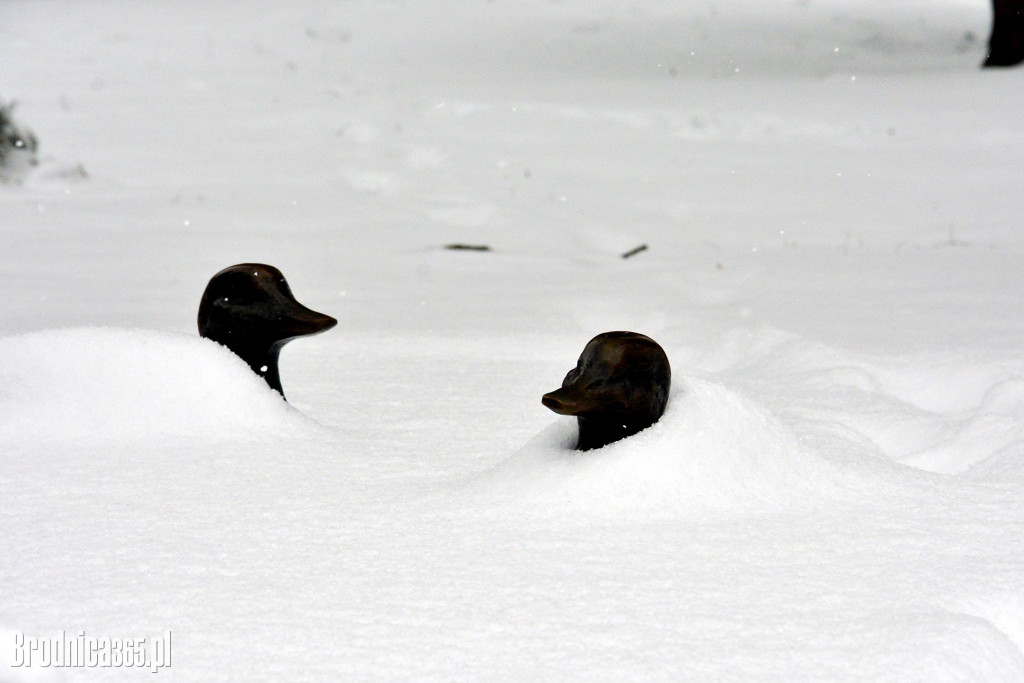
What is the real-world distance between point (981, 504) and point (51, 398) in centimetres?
174

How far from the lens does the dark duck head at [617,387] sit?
1736 millimetres

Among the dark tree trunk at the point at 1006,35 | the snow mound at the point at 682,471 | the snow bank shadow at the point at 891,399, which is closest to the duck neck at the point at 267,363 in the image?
the snow mound at the point at 682,471

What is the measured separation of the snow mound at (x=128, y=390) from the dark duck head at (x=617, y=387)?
695mm

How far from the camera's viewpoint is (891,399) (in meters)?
2.61

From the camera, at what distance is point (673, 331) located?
3471mm

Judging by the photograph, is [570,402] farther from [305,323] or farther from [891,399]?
[891,399]

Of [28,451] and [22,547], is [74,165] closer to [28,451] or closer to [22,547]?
[28,451]

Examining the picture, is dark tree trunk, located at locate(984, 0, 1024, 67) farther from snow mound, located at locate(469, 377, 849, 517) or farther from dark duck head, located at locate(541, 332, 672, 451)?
dark duck head, located at locate(541, 332, 672, 451)

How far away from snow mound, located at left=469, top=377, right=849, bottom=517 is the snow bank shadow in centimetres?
23

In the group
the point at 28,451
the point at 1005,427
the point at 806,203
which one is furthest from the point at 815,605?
the point at 806,203

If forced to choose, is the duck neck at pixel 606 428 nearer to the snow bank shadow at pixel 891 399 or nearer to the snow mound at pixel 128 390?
the snow bank shadow at pixel 891 399

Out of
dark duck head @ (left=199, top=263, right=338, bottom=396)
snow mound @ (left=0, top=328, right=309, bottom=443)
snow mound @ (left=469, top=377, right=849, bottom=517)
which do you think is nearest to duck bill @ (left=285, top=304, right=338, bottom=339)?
dark duck head @ (left=199, top=263, right=338, bottom=396)

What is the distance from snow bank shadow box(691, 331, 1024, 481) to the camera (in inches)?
85.4

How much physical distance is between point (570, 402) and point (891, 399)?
1.23m
